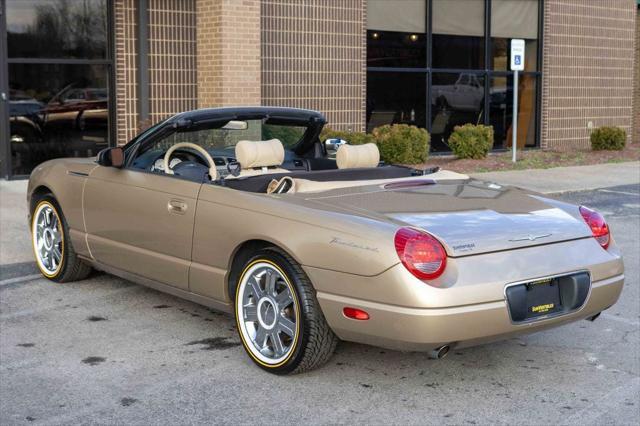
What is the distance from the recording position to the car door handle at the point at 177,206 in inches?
230

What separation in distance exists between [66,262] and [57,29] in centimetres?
778

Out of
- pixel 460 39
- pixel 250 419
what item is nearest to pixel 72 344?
pixel 250 419

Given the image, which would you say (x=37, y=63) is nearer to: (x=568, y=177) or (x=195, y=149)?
(x=195, y=149)

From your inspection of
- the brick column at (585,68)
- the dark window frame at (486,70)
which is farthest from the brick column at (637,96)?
the dark window frame at (486,70)

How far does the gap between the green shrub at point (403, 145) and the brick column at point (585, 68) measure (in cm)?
584

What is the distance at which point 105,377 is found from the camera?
5141 mm

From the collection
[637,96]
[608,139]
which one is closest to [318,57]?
[608,139]

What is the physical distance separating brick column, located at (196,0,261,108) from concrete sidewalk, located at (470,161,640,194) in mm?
4108

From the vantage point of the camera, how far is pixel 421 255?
15.3ft

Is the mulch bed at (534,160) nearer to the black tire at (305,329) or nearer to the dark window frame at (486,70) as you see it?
the dark window frame at (486,70)

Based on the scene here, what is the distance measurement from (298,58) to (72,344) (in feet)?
36.4

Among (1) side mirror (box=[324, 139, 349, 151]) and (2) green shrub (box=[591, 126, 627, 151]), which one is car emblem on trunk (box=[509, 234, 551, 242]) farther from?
(2) green shrub (box=[591, 126, 627, 151])

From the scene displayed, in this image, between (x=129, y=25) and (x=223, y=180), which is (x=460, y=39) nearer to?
(x=129, y=25)

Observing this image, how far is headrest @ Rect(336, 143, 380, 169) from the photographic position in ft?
20.7
